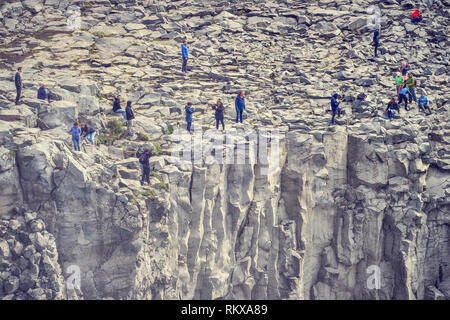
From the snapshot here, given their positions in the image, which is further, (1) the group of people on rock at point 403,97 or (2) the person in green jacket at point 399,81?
(2) the person in green jacket at point 399,81

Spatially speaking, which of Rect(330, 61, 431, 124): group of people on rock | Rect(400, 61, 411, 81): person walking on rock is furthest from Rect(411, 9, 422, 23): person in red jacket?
Rect(330, 61, 431, 124): group of people on rock

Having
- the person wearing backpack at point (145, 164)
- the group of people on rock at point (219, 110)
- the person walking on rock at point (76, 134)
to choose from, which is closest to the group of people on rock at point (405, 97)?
the group of people on rock at point (219, 110)

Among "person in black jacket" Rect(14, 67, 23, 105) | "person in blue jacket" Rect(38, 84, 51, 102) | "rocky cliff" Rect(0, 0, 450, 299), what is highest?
"person in black jacket" Rect(14, 67, 23, 105)

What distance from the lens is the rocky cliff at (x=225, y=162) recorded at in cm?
4175

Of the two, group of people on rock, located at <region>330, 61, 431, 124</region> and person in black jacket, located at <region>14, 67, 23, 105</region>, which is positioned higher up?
person in black jacket, located at <region>14, 67, 23, 105</region>

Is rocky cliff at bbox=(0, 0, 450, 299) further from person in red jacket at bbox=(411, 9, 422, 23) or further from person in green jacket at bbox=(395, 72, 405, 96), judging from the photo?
person in green jacket at bbox=(395, 72, 405, 96)

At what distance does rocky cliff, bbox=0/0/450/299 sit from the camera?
4175 cm

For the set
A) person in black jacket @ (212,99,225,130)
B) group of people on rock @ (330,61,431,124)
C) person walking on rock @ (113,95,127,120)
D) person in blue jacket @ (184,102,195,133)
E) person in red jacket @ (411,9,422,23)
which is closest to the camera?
person in blue jacket @ (184,102,195,133)

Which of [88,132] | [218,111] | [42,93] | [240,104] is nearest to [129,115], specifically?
[88,132]

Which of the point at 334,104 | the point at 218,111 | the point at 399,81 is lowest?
the point at 334,104

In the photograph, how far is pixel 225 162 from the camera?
4638 centimetres

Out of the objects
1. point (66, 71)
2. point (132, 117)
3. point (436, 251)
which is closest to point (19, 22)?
point (66, 71)

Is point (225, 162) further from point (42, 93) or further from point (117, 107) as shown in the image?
point (42, 93)

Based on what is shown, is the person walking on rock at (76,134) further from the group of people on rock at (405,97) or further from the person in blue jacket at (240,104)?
the group of people on rock at (405,97)
